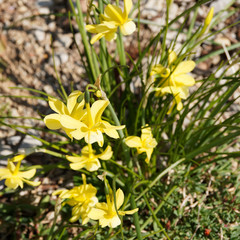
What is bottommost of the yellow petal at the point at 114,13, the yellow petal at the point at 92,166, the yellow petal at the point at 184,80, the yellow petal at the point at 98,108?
the yellow petal at the point at 92,166

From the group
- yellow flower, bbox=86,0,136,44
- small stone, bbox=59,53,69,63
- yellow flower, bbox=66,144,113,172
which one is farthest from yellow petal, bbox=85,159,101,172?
small stone, bbox=59,53,69,63

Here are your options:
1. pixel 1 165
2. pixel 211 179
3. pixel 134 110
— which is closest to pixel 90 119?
pixel 134 110

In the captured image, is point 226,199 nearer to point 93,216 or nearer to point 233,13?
point 93,216

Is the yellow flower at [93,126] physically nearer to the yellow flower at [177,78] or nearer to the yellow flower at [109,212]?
the yellow flower at [109,212]

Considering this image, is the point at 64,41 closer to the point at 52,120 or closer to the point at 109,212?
the point at 52,120

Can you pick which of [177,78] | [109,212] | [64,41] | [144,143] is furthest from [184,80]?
[64,41]

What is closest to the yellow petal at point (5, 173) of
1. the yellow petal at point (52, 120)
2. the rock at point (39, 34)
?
the yellow petal at point (52, 120)
